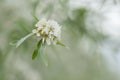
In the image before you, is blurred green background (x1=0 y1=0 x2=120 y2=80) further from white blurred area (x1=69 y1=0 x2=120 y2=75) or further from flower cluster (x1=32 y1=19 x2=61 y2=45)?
flower cluster (x1=32 y1=19 x2=61 y2=45)

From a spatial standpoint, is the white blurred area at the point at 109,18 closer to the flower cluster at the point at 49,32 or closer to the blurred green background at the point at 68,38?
the blurred green background at the point at 68,38

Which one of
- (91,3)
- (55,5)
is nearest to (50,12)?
(55,5)

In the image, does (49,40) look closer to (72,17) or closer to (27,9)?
(72,17)

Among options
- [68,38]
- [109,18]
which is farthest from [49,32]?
[68,38]

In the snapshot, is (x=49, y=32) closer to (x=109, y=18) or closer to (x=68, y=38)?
(x=109, y=18)

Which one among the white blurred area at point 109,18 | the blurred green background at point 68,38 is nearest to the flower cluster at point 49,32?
the blurred green background at point 68,38

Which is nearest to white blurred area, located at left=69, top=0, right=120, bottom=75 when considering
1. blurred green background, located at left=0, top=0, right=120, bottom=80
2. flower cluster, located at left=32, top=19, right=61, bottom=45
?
blurred green background, located at left=0, top=0, right=120, bottom=80
